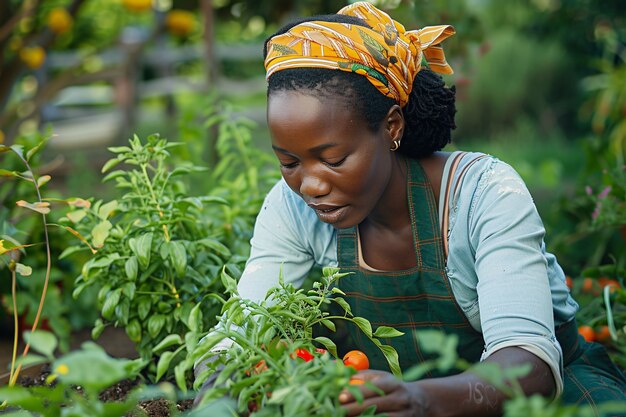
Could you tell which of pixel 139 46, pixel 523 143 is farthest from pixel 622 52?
pixel 139 46

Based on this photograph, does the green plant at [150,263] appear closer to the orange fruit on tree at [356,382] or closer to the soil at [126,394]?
the soil at [126,394]

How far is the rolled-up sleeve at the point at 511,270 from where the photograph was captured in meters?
1.70

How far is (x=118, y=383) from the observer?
7.50 ft

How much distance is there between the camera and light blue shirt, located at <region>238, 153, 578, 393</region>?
172cm

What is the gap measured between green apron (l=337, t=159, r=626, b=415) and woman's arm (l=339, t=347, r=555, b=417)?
1.18ft

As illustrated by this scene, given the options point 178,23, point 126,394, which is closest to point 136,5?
point 178,23

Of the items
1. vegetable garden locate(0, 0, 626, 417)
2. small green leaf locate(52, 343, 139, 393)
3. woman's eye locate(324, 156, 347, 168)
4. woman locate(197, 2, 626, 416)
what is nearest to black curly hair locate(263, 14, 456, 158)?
woman locate(197, 2, 626, 416)

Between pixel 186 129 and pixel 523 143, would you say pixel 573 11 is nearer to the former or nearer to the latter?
pixel 523 143

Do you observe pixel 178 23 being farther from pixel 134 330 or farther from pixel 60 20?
pixel 134 330

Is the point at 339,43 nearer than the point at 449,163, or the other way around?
the point at 339,43

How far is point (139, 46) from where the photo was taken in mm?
6168

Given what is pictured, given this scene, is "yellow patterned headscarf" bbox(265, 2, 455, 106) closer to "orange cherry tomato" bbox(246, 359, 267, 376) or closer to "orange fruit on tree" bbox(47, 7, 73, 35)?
"orange cherry tomato" bbox(246, 359, 267, 376)

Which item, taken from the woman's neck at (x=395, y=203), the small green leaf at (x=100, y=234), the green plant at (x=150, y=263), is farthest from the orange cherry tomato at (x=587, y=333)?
the small green leaf at (x=100, y=234)

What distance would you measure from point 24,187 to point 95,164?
466cm
